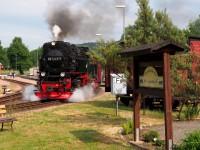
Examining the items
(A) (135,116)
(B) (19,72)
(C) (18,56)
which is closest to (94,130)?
(A) (135,116)

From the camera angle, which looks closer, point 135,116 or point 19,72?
point 135,116

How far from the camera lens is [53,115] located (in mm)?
20219

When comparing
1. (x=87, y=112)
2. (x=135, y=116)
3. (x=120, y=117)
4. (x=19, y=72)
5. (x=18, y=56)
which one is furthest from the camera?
(x=19, y=72)

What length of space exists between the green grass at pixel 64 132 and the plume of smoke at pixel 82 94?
7830 mm

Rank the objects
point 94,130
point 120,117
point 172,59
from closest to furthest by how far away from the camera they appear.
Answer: point 94,130 < point 172,59 < point 120,117

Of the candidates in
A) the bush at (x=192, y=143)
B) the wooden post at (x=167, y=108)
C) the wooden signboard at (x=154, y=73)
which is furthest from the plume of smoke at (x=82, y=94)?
the bush at (x=192, y=143)

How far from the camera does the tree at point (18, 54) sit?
403 feet

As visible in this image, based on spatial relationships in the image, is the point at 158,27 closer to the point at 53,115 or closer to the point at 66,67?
the point at 53,115

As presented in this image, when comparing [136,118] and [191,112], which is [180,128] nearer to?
[136,118]

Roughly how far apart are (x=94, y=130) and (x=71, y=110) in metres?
7.37

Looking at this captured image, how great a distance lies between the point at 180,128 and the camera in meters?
15.5

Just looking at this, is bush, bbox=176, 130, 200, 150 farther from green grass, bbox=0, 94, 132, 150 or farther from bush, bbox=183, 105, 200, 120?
bush, bbox=183, 105, 200, 120

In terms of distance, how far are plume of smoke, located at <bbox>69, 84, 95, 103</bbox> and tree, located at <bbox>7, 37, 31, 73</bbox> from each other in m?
89.9

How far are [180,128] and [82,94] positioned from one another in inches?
618
